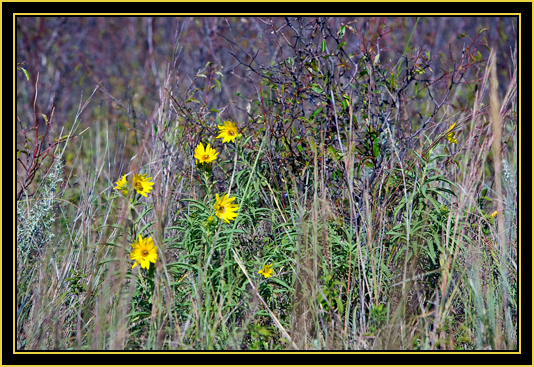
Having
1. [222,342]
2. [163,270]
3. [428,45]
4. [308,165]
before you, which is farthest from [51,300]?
[428,45]

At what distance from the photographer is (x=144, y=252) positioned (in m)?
1.85

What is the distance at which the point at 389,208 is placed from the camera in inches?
89.0

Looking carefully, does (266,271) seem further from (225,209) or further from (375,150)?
(375,150)

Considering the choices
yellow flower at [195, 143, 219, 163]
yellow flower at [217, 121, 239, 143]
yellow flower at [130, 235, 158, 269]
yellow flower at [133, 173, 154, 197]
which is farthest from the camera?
yellow flower at [217, 121, 239, 143]

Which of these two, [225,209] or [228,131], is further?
[228,131]

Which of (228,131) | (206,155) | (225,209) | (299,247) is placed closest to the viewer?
(299,247)

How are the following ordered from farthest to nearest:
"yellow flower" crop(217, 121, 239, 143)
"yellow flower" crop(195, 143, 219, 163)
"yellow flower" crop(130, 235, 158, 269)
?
"yellow flower" crop(217, 121, 239, 143)
"yellow flower" crop(195, 143, 219, 163)
"yellow flower" crop(130, 235, 158, 269)

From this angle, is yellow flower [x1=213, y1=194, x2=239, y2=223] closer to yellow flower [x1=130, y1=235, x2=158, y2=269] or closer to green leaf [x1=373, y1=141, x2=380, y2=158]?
yellow flower [x1=130, y1=235, x2=158, y2=269]

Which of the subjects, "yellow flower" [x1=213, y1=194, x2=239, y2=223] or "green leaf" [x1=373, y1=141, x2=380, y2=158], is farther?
"green leaf" [x1=373, y1=141, x2=380, y2=158]

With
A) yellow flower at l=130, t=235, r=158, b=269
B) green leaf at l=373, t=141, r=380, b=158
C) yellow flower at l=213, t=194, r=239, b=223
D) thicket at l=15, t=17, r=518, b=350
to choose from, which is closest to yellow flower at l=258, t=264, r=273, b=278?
thicket at l=15, t=17, r=518, b=350

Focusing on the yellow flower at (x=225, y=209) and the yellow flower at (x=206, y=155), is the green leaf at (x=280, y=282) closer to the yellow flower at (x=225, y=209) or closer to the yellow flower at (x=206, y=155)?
the yellow flower at (x=225, y=209)

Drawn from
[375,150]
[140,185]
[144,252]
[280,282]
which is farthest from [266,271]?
[375,150]

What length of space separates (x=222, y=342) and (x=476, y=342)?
1022 millimetres

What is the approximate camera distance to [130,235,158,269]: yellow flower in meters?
1.83
